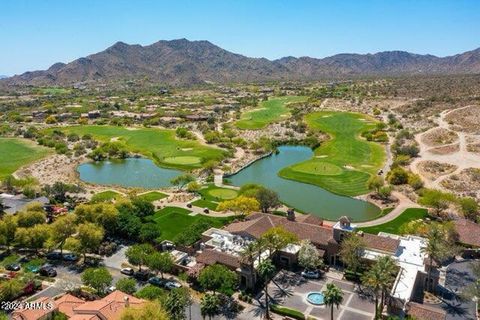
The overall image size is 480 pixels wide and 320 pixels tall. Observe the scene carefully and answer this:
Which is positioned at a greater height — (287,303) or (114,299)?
(114,299)

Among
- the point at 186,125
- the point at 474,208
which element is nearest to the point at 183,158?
the point at 186,125

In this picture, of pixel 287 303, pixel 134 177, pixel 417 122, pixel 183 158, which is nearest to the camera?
pixel 287 303

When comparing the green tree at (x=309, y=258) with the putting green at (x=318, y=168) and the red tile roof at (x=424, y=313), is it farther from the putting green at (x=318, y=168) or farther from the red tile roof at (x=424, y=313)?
the putting green at (x=318, y=168)

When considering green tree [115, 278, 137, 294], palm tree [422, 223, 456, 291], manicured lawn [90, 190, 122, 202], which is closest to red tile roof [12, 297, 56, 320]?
green tree [115, 278, 137, 294]

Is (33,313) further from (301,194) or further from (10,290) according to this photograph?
(301,194)

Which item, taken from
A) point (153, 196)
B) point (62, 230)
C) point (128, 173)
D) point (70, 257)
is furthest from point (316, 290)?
point (128, 173)

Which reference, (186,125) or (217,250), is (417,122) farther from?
(217,250)

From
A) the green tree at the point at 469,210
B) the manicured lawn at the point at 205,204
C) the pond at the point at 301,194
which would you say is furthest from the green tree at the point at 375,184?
the manicured lawn at the point at 205,204
